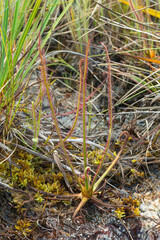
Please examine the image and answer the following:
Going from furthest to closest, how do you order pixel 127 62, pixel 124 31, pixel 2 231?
pixel 124 31 → pixel 127 62 → pixel 2 231

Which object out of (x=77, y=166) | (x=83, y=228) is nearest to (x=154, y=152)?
(x=77, y=166)

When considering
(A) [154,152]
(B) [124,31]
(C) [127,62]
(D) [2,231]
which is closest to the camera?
(D) [2,231]

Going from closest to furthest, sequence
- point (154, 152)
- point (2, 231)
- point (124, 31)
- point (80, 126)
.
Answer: point (2, 231) < point (154, 152) < point (80, 126) < point (124, 31)

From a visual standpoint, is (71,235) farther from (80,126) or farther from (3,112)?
(80,126)

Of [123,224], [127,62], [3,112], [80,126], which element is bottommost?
[123,224]

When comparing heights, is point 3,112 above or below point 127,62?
above

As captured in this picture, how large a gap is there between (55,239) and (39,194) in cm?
25

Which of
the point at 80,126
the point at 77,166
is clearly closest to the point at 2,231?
the point at 77,166

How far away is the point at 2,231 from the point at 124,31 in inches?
Result: 74.9

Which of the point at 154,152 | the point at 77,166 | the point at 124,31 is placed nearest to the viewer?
the point at 77,166

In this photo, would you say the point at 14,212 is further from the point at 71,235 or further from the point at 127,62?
the point at 127,62

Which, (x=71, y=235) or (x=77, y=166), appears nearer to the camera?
(x=71, y=235)

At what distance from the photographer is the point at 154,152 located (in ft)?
5.59

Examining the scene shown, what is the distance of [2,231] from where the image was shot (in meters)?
1.17
